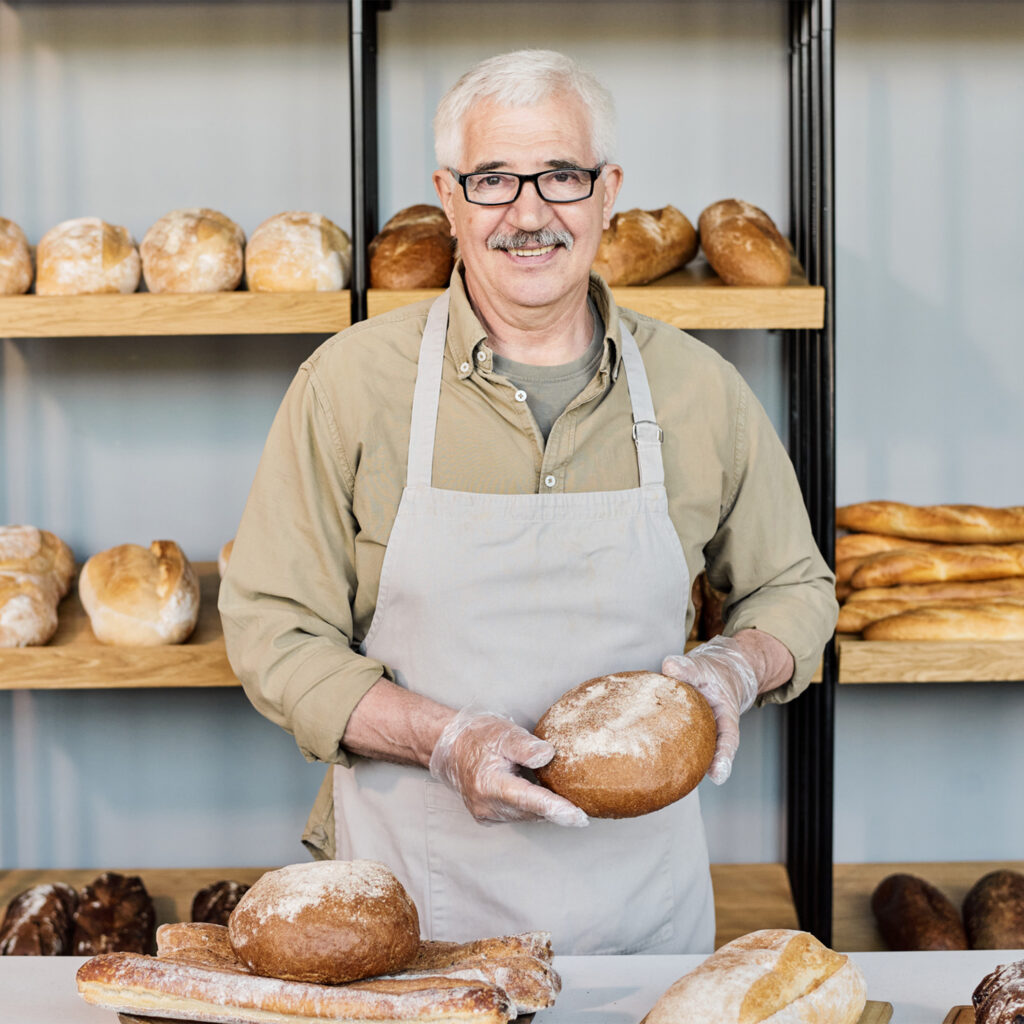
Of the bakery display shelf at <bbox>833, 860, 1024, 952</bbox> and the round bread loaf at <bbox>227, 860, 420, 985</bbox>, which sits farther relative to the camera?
the bakery display shelf at <bbox>833, 860, 1024, 952</bbox>

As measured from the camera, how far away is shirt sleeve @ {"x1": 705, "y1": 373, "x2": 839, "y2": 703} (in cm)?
167

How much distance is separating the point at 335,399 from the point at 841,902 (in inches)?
69.9

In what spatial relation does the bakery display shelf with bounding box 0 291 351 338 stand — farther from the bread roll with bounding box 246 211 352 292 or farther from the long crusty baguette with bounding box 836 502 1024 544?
the long crusty baguette with bounding box 836 502 1024 544

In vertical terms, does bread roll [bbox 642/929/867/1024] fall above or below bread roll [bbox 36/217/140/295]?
below

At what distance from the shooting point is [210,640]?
225 centimetres

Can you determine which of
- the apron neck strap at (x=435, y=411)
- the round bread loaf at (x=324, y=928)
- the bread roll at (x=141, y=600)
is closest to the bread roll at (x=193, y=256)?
the bread roll at (x=141, y=600)

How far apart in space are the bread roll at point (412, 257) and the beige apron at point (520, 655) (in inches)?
28.5

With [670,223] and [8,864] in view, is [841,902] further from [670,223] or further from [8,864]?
[8,864]

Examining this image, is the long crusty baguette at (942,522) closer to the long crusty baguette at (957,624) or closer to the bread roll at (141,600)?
the long crusty baguette at (957,624)

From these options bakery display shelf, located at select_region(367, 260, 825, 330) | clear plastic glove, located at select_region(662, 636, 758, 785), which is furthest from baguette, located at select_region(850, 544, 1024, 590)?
clear plastic glove, located at select_region(662, 636, 758, 785)

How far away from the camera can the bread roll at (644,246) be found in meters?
2.23

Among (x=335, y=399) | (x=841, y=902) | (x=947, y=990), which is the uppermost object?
(x=335, y=399)

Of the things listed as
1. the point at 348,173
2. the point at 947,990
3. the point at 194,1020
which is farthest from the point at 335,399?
the point at 348,173

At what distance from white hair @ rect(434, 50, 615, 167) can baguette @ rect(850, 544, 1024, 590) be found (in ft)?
3.87
